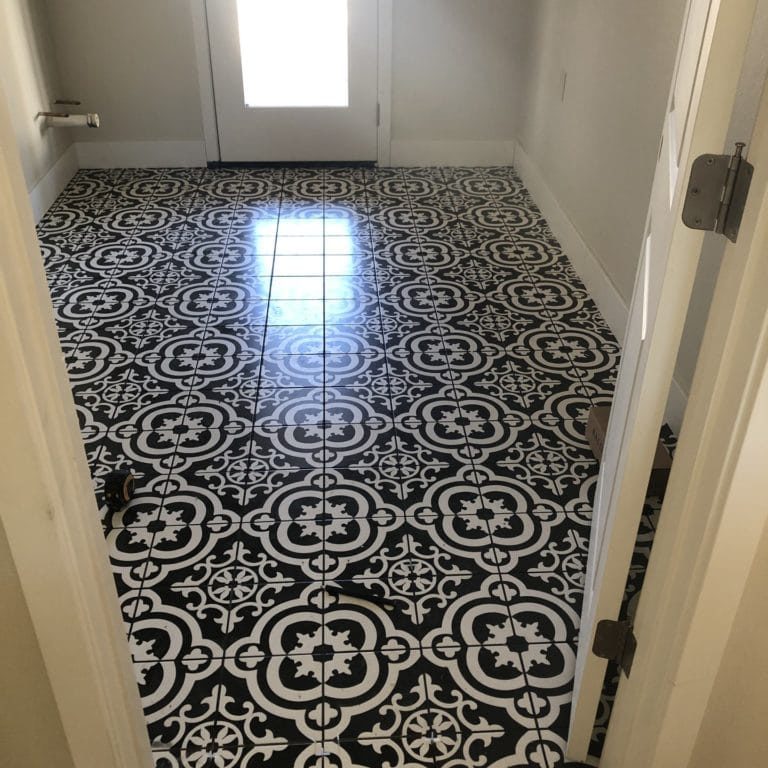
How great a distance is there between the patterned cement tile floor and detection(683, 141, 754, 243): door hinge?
3.44 feet

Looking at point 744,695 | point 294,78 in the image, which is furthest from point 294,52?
point 744,695

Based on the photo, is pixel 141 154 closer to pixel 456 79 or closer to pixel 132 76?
pixel 132 76

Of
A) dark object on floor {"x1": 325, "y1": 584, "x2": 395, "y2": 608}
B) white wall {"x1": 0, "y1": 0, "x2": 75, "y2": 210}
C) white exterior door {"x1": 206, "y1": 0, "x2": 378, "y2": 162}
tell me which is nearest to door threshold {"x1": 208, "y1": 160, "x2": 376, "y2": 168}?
white exterior door {"x1": 206, "y1": 0, "x2": 378, "y2": 162}

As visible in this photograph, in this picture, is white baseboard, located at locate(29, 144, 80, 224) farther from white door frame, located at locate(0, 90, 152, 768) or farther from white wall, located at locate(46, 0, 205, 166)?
white door frame, located at locate(0, 90, 152, 768)

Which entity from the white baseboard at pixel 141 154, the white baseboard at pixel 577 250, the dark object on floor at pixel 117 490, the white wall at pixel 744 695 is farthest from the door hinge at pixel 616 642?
the white baseboard at pixel 141 154

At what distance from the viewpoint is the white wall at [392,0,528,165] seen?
397 centimetres

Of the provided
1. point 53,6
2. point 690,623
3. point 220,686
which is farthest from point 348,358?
point 53,6

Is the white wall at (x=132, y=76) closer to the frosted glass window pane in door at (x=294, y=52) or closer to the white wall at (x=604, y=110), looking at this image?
the frosted glass window pane in door at (x=294, y=52)

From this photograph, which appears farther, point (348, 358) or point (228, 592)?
point (348, 358)

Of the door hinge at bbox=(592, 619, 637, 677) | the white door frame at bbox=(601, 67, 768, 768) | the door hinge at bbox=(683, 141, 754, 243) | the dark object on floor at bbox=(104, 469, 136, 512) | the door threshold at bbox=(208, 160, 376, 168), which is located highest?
the door hinge at bbox=(683, 141, 754, 243)

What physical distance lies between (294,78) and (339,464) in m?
2.56

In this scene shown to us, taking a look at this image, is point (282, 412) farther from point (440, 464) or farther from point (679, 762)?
point (679, 762)

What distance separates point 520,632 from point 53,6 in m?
3.57

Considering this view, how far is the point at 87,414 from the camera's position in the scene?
96.1 inches
